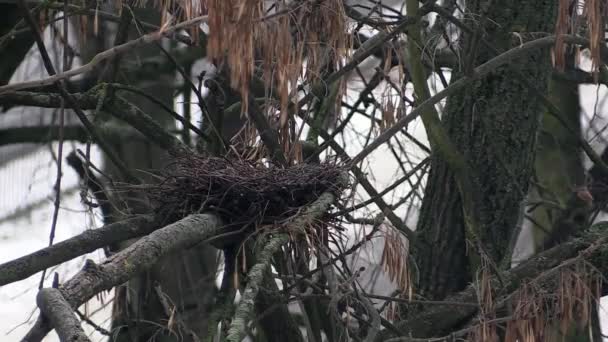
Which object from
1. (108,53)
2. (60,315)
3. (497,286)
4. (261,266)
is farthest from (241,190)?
(497,286)

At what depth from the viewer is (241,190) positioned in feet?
8.64

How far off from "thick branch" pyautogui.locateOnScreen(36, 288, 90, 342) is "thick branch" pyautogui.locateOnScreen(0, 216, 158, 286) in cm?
63

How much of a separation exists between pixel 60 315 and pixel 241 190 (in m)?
1.07

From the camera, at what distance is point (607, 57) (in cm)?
433

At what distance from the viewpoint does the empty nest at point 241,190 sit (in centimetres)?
263

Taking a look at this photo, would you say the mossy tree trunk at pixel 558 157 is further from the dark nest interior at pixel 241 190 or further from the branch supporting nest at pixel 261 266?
the branch supporting nest at pixel 261 266

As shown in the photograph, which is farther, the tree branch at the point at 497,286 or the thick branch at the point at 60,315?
the tree branch at the point at 497,286

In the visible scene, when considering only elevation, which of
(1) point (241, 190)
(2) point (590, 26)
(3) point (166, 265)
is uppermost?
(2) point (590, 26)

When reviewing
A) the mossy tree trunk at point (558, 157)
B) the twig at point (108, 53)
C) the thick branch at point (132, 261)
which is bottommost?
the thick branch at point (132, 261)

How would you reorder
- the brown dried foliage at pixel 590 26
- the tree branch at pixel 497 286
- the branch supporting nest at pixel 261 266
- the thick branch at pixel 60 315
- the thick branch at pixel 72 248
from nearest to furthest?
the thick branch at pixel 60 315
the branch supporting nest at pixel 261 266
the thick branch at pixel 72 248
the brown dried foliage at pixel 590 26
the tree branch at pixel 497 286

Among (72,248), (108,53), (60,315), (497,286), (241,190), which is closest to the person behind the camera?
(60,315)

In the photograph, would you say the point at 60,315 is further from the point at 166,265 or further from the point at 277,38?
the point at 166,265

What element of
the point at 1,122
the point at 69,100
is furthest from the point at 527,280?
the point at 1,122

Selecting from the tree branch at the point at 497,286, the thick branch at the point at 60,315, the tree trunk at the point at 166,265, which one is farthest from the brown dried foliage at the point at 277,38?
the tree trunk at the point at 166,265
